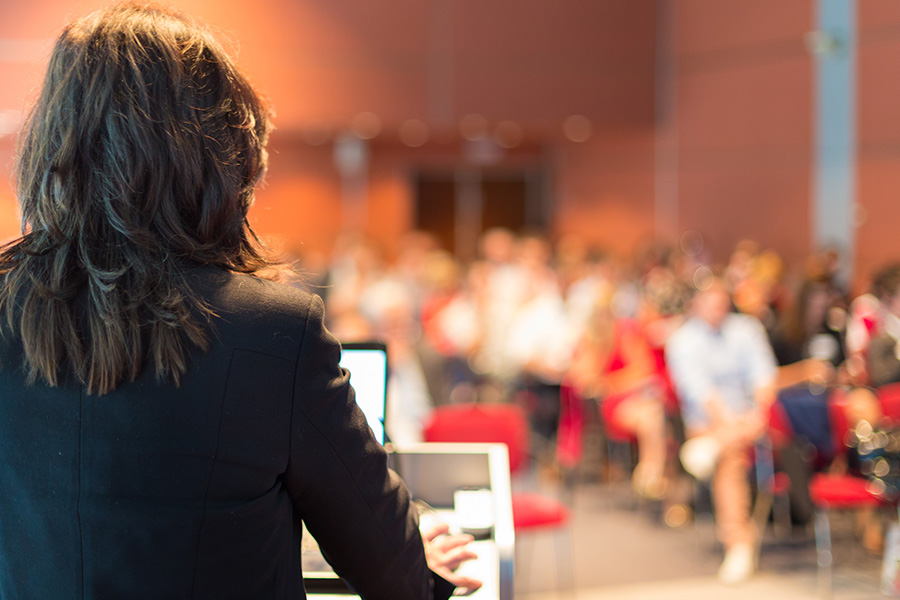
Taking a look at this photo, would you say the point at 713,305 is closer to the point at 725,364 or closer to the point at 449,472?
the point at 725,364

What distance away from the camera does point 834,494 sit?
14.1 feet

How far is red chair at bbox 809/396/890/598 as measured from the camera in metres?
4.27

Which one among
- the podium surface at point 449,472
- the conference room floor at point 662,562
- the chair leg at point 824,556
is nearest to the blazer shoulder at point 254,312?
the podium surface at point 449,472

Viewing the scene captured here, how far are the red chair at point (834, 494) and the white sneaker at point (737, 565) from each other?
35cm

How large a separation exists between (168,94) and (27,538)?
582 millimetres

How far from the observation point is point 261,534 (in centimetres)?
108

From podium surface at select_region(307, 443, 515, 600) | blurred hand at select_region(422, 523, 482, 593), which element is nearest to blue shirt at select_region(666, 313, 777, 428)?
podium surface at select_region(307, 443, 515, 600)

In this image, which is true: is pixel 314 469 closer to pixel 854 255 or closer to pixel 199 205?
pixel 199 205

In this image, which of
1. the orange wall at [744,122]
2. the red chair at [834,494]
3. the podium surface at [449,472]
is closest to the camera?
the podium surface at [449,472]

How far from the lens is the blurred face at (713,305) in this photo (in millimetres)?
5305

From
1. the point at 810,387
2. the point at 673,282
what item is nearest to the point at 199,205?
the point at 810,387

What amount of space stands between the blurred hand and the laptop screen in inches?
21.2

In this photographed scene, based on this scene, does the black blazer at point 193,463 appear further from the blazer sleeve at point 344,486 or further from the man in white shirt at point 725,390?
the man in white shirt at point 725,390

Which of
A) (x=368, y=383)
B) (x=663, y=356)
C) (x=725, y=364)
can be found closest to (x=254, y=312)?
(x=368, y=383)
